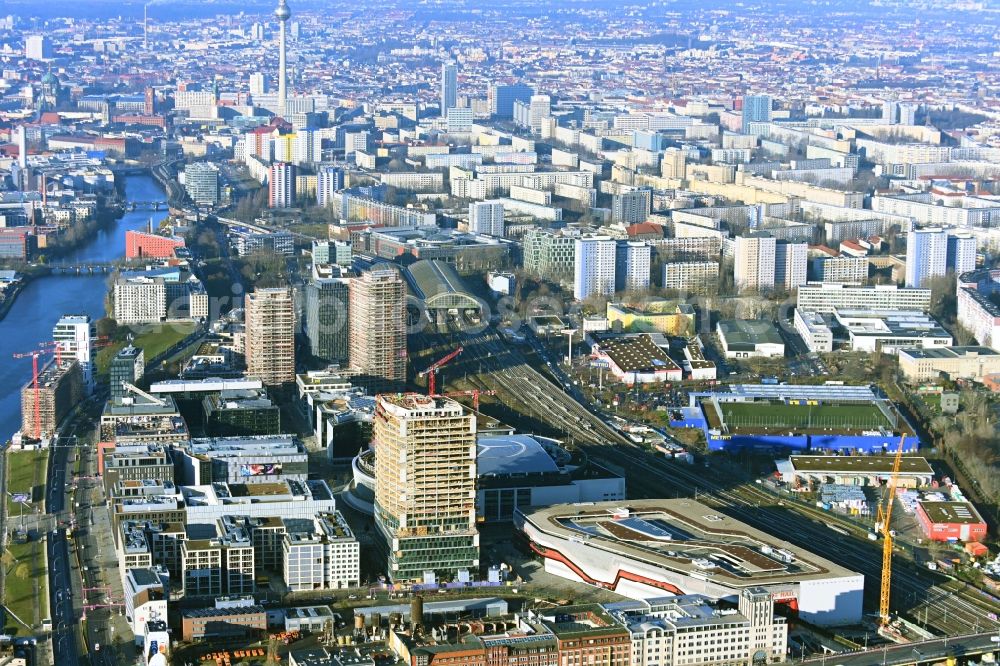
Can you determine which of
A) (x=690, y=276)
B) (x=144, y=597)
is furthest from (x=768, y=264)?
(x=144, y=597)

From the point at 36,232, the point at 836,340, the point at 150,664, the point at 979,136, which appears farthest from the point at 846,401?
the point at 979,136

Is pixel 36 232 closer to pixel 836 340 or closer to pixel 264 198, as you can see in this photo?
pixel 264 198

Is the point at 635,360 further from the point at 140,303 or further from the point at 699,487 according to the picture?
the point at 140,303

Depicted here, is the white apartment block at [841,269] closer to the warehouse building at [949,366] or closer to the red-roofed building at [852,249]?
the red-roofed building at [852,249]

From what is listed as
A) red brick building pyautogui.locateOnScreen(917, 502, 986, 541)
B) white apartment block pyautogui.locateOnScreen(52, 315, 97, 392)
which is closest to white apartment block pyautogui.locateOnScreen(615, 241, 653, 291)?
white apartment block pyautogui.locateOnScreen(52, 315, 97, 392)

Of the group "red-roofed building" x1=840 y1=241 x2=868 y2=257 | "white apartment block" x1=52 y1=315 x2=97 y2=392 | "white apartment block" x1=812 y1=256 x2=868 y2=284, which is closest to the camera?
"white apartment block" x1=52 y1=315 x2=97 y2=392

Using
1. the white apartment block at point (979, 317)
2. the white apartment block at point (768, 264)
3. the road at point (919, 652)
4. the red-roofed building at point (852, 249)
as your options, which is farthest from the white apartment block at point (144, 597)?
the red-roofed building at point (852, 249)

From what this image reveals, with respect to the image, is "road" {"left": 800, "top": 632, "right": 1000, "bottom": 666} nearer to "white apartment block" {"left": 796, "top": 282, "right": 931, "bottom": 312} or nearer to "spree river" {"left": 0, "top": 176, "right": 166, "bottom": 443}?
"spree river" {"left": 0, "top": 176, "right": 166, "bottom": 443}
